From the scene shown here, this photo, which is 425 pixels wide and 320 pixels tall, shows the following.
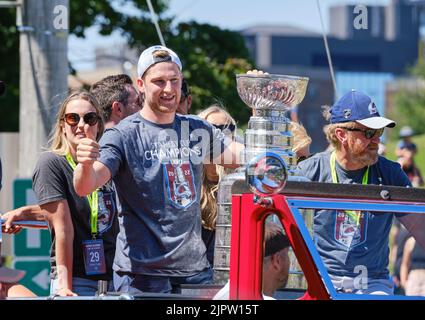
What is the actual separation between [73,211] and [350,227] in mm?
1625

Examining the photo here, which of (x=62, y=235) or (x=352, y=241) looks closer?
(x=352, y=241)

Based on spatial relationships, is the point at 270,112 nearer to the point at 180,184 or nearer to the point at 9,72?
the point at 180,184

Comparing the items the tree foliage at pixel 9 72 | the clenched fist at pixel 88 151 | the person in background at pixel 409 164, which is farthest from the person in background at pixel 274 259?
the tree foliage at pixel 9 72

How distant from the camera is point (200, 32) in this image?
1752cm

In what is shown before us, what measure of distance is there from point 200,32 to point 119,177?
12.9 m

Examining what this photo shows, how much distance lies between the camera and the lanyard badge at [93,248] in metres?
5.33

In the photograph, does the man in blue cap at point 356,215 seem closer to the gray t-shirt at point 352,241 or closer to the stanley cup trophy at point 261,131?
the gray t-shirt at point 352,241

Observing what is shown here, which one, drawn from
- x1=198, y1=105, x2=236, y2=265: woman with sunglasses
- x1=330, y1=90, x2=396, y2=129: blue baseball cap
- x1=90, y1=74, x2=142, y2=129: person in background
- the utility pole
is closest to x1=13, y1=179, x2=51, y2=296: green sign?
the utility pole

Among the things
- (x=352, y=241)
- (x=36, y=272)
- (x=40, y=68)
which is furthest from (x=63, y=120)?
(x=36, y=272)

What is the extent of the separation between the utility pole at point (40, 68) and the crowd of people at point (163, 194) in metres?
3.51

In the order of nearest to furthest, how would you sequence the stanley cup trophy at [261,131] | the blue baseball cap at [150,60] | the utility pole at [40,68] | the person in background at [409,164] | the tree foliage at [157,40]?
the stanley cup trophy at [261,131]
the blue baseball cap at [150,60]
the utility pole at [40,68]
the person in background at [409,164]
the tree foliage at [157,40]

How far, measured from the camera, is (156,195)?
471cm
